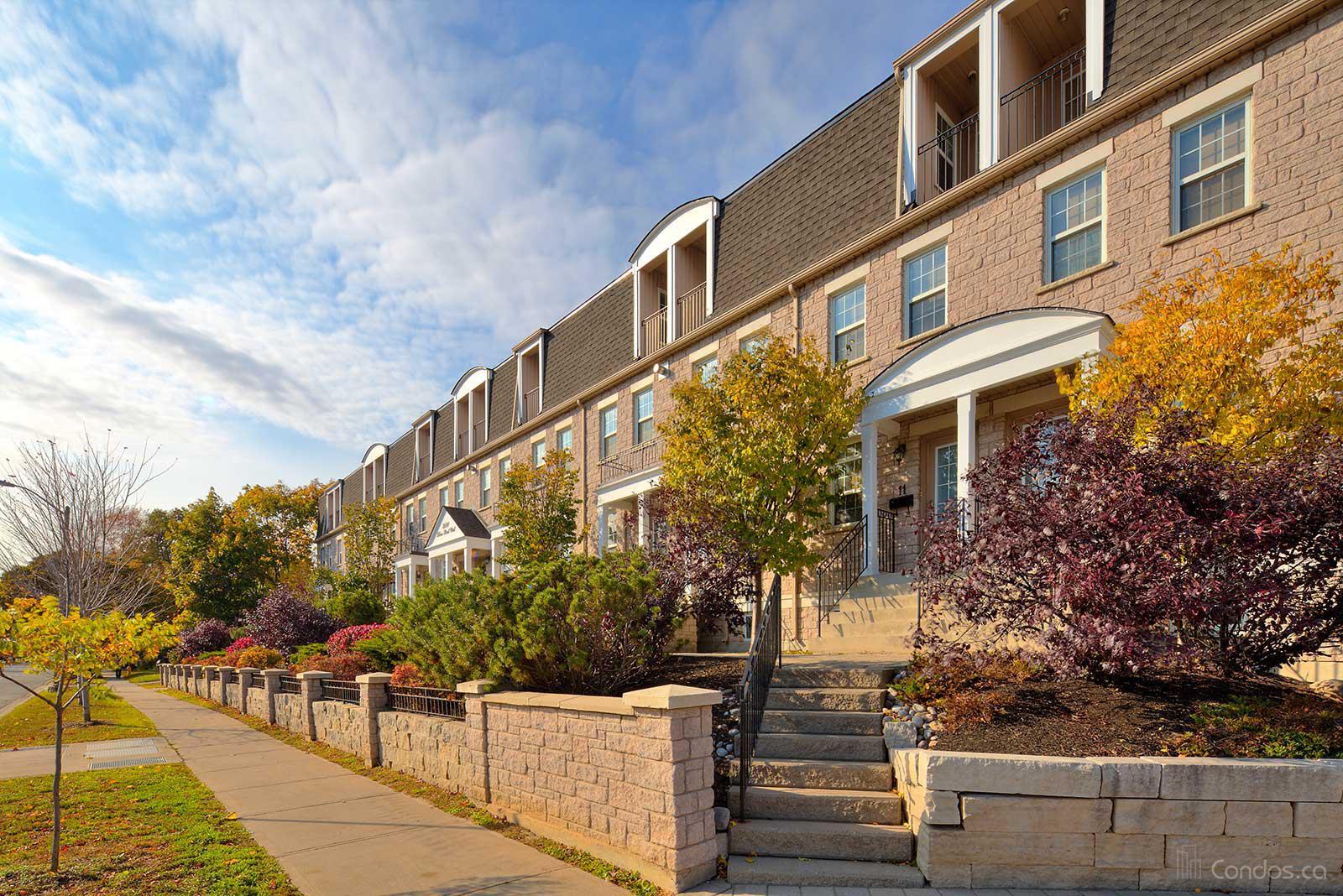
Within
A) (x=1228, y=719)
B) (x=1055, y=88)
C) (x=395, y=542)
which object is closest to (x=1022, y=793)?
(x=1228, y=719)

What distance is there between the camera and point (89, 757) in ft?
Result: 35.7

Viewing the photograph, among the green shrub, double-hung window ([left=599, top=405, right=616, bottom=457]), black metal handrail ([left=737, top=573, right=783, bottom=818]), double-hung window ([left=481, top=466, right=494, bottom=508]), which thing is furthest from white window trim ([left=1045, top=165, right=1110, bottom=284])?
double-hung window ([left=481, top=466, right=494, bottom=508])

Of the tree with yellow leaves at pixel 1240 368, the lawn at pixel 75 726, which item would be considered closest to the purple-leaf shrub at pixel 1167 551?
the tree with yellow leaves at pixel 1240 368

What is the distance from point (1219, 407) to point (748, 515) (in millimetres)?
5427

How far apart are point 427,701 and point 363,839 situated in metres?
2.34

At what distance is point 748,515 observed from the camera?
1059cm

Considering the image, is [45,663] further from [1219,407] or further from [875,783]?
[1219,407]

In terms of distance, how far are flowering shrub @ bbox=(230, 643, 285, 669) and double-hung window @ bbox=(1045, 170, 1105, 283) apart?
17960 mm

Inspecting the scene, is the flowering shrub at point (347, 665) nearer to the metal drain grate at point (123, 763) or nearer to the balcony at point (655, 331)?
the metal drain grate at point (123, 763)

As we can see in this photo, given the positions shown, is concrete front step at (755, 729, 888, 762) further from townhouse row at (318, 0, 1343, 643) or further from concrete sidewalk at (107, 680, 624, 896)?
townhouse row at (318, 0, 1343, 643)

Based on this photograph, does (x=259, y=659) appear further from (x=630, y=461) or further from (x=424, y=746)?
(x=424, y=746)

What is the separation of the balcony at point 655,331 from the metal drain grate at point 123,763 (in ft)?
39.3

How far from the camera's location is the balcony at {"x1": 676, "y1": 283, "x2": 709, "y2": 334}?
1706 cm

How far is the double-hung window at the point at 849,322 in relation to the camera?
1304 centimetres
